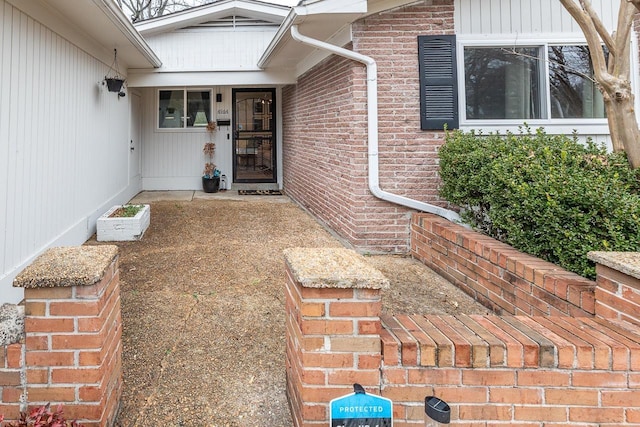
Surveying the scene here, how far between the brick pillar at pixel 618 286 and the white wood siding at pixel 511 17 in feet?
11.5

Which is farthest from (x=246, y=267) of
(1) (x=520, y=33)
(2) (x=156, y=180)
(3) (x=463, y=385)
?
(2) (x=156, y=180)

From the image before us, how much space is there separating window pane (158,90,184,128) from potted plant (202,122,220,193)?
29.8 inches

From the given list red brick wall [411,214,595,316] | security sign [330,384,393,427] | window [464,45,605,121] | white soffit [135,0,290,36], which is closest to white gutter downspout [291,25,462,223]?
red brick wall [411,214,595,316]

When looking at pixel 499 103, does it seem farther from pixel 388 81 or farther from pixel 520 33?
pixel 388 81

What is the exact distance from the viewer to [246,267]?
13.6 ft

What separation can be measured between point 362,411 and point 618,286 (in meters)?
1.48

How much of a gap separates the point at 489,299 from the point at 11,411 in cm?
297

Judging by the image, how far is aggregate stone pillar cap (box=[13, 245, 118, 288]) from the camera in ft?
5.16

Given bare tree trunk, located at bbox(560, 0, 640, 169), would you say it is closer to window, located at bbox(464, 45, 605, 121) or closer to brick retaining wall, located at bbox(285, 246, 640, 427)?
window, located at bbox(464, 45, 605, 121)

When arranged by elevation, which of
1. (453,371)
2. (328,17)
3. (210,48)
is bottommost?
(453,371)

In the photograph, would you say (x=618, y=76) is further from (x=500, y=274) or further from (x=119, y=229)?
(x=119, y=229)

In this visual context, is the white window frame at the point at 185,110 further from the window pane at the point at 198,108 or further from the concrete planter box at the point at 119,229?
the concrete planter box at the point at 119,229

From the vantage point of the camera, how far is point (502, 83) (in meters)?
4.86

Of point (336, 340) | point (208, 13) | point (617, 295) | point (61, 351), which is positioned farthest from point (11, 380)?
point (208, 13)
